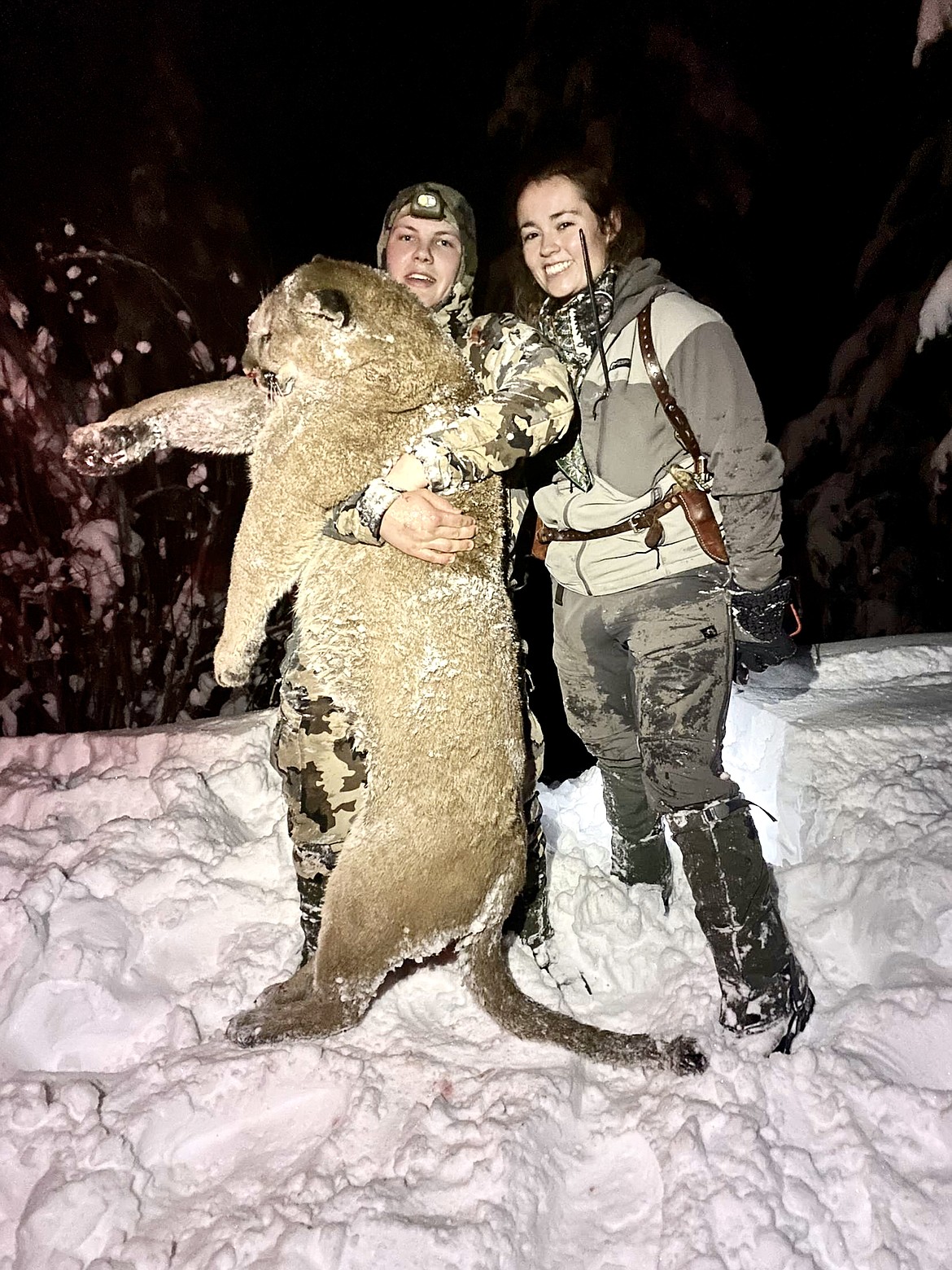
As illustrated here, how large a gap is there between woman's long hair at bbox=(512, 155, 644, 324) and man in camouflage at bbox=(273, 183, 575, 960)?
335mm

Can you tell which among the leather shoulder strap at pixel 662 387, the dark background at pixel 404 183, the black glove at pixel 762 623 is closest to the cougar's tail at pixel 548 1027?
the black glove at pixel 762 623

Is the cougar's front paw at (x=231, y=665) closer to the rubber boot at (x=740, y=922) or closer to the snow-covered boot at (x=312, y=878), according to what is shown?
the snow-covered boot at (x=312, y=878)

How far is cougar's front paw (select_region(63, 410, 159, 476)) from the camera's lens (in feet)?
6.85

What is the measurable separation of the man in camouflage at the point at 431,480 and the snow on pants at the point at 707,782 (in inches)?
17.6

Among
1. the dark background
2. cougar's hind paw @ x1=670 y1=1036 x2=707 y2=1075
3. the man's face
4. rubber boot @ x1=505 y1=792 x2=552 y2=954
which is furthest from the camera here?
the dark background

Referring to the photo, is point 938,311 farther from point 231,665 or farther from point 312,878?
point 312,878

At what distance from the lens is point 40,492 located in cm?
573

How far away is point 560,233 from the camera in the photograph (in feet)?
7.28

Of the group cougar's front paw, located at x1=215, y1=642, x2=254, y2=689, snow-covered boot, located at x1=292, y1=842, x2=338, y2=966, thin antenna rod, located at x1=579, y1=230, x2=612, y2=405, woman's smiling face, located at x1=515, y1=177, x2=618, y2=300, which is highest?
woman's smiling face, located at x1=515, y1=177, x2=618, y2=300

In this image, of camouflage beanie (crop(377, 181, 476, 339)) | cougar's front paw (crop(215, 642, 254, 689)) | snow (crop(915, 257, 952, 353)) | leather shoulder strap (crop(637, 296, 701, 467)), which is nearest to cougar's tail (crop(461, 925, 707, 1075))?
cougar's front paw (crop(215, 642, 254, 689))

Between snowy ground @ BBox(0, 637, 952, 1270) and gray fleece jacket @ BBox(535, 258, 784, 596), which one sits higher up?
gray fleece jacket @ BBox(535, 258, 784, 596)

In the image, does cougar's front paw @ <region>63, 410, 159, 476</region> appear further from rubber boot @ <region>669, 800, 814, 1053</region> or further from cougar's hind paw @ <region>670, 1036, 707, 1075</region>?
cougar's hind paw @ <region>670, 1036, 707, 1075</region>

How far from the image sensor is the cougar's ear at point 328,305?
1.85m

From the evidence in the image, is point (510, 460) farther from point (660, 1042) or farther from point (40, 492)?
point (40, 492)
